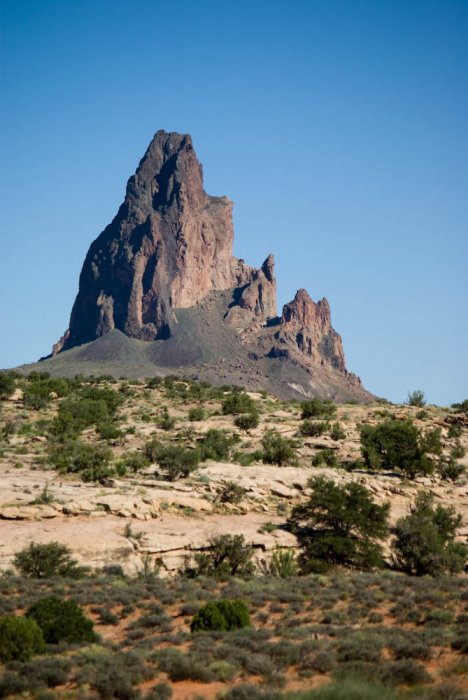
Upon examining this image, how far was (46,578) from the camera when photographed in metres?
25.7

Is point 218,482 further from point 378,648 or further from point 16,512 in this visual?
point 378,648

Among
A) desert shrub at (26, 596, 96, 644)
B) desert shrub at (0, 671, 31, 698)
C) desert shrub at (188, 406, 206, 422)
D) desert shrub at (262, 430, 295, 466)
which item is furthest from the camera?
desert shrub at (188, 406, 206, 422)

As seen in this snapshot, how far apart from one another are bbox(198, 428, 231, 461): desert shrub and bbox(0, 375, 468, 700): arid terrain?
0.56 ft

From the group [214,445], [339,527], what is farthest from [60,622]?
[214,445]

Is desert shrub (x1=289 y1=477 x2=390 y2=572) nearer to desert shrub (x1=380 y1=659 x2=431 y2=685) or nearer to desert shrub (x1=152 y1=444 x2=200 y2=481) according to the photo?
desert shrub (x1=152 y1=444 x2=200 y2=481)

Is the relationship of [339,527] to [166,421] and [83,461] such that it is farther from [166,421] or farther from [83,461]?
[166,421]

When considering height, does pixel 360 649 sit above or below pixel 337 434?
below

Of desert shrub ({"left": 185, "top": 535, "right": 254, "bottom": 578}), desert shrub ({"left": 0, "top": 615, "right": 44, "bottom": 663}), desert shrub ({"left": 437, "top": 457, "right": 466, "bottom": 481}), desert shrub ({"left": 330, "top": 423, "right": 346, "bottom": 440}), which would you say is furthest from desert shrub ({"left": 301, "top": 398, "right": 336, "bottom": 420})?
desert shrub ({"left": 0, "top": 615, "right": 44, "bottom": 663})

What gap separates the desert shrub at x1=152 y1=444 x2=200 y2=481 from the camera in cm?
3834

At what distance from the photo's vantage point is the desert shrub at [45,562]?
86.6 feet

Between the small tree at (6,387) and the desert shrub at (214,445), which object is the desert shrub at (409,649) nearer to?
the desert shrub at (214,445)

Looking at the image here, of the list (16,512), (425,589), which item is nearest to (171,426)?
(16,512)

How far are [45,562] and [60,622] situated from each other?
24.9 feet

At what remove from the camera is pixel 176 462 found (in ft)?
126
